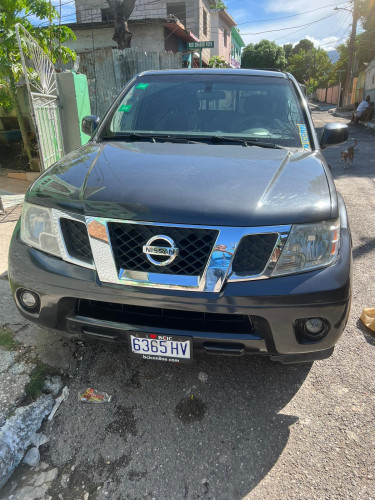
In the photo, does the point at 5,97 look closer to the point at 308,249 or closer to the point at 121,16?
the point at 308,249

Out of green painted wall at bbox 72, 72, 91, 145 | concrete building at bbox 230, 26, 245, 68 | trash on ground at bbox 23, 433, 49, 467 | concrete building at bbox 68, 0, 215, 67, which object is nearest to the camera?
trash on ground at bbox 23, 433, 49, 467

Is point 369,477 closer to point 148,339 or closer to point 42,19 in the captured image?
point 148,339

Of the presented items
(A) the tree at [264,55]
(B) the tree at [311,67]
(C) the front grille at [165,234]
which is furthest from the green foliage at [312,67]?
(C) the front grille at [165,234]

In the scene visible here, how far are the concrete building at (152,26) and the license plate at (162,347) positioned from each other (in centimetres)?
1246

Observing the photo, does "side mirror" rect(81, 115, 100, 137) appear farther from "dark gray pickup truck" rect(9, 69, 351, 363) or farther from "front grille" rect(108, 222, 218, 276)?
"front grille" rect(108, 222, 218, 276)

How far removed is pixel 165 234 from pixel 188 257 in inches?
5.9

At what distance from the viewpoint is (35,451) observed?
1857mm

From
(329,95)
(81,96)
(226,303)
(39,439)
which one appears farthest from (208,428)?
(329,95)

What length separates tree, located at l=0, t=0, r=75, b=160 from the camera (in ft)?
18.4

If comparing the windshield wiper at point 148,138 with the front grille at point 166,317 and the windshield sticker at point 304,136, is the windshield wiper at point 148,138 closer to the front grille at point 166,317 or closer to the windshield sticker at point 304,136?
the windshield sticker at point 304,136

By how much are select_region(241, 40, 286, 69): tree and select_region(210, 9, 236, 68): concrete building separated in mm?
8281

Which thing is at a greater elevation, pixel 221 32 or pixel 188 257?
pixel 221 32

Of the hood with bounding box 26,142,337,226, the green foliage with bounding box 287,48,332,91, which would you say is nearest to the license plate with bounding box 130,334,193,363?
the hood with bounding box 26,142,337,226

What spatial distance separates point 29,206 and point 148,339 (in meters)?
0.98
